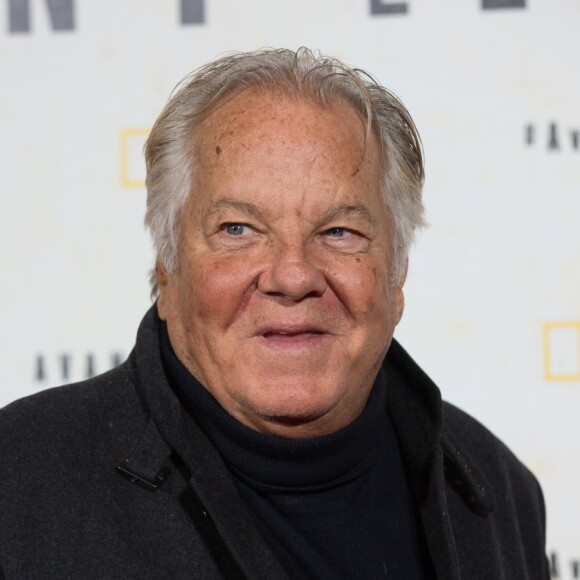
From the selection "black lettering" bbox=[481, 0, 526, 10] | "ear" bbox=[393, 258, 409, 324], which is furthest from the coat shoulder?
"black lettering" bbox=[481, 0, 526, 10]

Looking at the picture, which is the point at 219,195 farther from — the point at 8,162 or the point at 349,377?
the point at 8,162

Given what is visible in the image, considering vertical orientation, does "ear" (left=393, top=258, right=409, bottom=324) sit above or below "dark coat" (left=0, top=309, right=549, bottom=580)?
above

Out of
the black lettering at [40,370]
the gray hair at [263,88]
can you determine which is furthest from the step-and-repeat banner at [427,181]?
the gray hair at [263,88]

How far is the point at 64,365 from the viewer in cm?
195

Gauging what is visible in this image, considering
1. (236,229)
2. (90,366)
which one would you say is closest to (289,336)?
(236,229)

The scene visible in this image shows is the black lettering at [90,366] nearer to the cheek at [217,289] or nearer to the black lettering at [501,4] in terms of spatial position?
the cheek at [217,289]

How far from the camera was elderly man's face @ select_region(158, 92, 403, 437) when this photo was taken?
1.22 meters

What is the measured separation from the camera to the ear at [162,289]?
1353mm

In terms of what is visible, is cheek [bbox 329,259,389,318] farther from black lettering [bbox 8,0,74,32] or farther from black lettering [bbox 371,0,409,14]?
black lettering [bbox 8,0,74,32]

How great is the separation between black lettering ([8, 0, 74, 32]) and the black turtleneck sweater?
89 cm

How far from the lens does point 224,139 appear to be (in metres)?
1.26

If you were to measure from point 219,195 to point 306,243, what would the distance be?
12cm

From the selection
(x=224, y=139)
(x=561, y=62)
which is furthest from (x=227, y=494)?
(x=561, y=62)

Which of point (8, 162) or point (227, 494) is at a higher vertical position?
point (8, 162)
